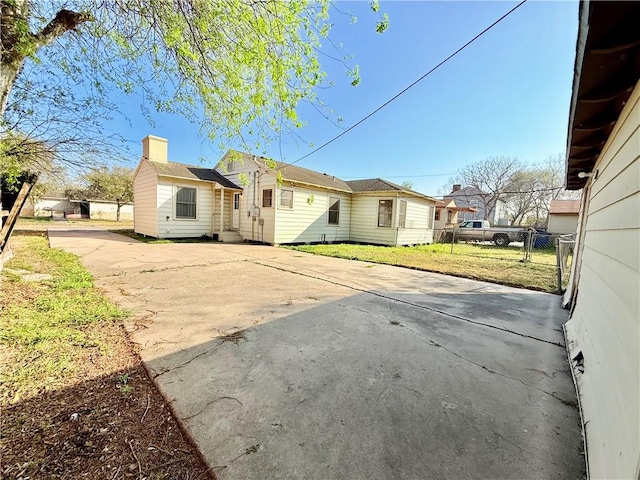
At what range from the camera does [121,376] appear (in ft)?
6.61

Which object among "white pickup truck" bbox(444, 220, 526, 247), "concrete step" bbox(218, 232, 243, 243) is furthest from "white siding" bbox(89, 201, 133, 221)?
"white pickup truck" bbox(444, 220, 526, 247)

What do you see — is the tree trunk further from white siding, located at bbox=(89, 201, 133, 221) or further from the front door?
white siding, located at bbox=(89, 201, 133, 221)

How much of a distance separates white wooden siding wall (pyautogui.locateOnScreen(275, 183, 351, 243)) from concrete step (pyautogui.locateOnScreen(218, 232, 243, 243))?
8.53 feet

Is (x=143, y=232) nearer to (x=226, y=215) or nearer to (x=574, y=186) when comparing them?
(x=226, y=215)

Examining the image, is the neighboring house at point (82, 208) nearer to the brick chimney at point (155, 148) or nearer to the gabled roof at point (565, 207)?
the brick chimney at point (155, 148)

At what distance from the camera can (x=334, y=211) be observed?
45.0ft

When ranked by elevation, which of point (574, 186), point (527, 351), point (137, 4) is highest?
point (137, 4)

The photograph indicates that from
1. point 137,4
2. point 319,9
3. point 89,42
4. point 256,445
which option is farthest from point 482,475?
point 89,42

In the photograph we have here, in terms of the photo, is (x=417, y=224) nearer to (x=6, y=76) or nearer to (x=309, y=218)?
(x=309, y=218)

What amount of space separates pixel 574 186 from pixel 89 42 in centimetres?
898

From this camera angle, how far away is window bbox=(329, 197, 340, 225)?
13.5 meters

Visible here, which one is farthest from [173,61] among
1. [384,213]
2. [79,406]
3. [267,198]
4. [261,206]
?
[384,213]

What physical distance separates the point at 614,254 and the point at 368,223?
12.1 m

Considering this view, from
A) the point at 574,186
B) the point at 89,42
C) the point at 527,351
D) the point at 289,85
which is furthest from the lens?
the point at 574,186
